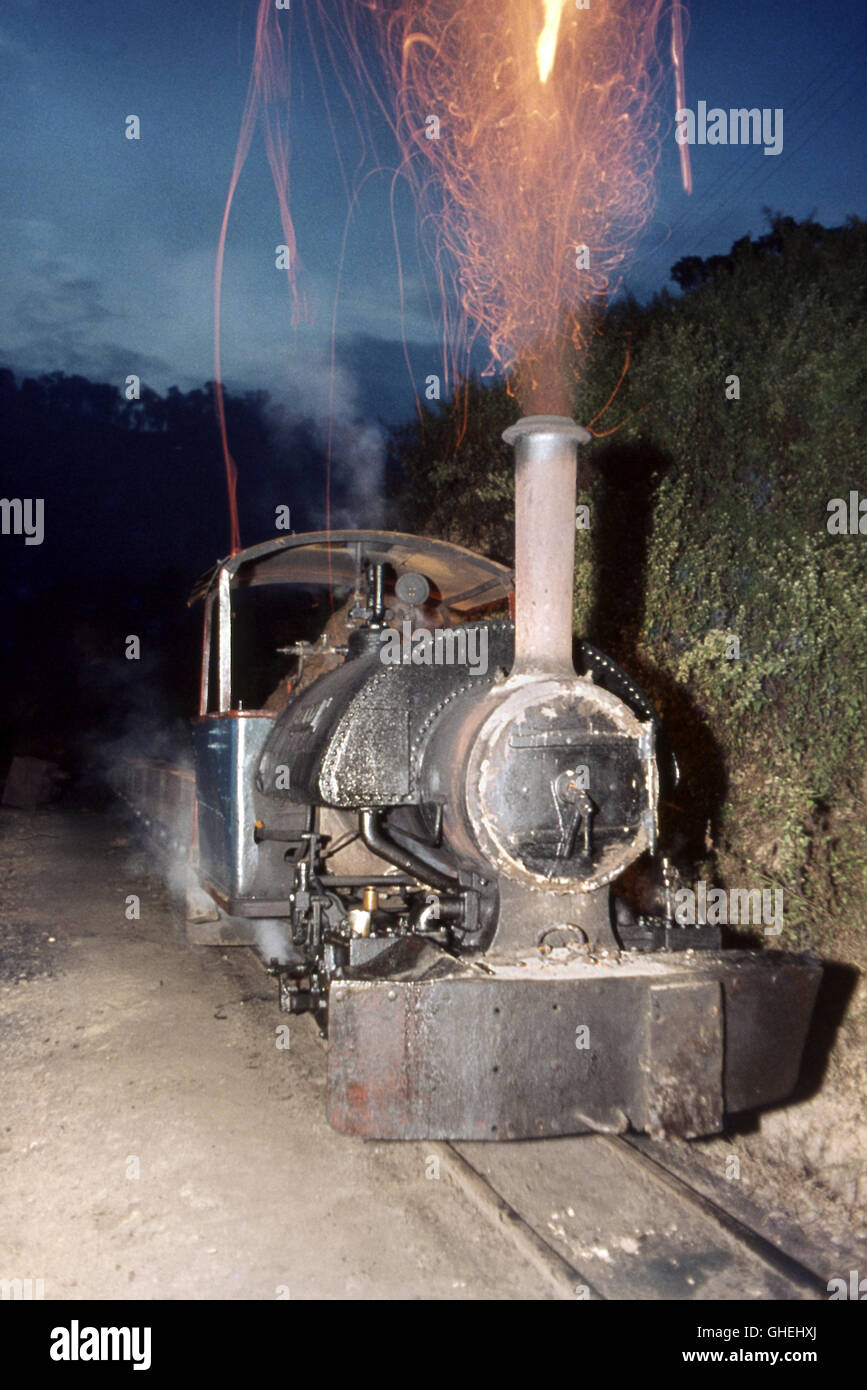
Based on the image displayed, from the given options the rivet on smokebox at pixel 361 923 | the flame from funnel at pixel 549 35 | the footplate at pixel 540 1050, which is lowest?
the footplate at pixel 540 1050

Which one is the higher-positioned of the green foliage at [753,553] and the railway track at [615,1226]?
A: the green foliage at [753,553]

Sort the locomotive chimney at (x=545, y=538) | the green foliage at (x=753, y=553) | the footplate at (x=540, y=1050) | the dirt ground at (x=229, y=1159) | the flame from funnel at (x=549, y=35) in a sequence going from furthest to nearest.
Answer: the flame from funnel at (x=549, y=35)
the green foliage at (x=753, y=553)
the locomotive chimney at (x=545, y=538)
the dirt ground at (x=229, y=1159)
the footplate at (x=540, y=1050)

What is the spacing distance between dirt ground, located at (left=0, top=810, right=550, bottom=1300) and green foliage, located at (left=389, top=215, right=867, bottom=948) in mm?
3728

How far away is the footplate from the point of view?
2.94m

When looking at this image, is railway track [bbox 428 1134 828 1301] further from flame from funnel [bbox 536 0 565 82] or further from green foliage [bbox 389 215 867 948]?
flame from funnel [bbox 536 0 565 82]

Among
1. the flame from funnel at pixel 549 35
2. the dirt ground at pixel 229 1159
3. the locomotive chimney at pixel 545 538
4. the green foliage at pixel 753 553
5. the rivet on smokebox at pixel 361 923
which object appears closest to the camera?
the dirt ground at pixel 229 1159

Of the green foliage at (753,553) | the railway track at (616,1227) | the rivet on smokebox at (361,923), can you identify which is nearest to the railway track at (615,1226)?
the railway track at (616,1227)

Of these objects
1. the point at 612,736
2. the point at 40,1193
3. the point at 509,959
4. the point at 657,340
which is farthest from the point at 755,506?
the point at 40,1193

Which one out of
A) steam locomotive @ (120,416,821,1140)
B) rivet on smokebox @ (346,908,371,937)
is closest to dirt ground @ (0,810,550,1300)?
steam locomotive @ (120,416,821,1140)

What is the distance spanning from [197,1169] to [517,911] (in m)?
1.70

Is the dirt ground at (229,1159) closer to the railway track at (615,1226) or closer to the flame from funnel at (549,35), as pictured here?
the railway track at (615,1226)

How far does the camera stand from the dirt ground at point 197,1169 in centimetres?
303

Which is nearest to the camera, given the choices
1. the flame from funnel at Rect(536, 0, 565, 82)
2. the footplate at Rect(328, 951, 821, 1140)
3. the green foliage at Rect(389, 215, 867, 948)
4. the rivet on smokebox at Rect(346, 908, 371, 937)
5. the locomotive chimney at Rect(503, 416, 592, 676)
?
the footplate at Rect(328, 951, 821, 1140)

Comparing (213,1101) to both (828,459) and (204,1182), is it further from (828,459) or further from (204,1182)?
(828,459)
